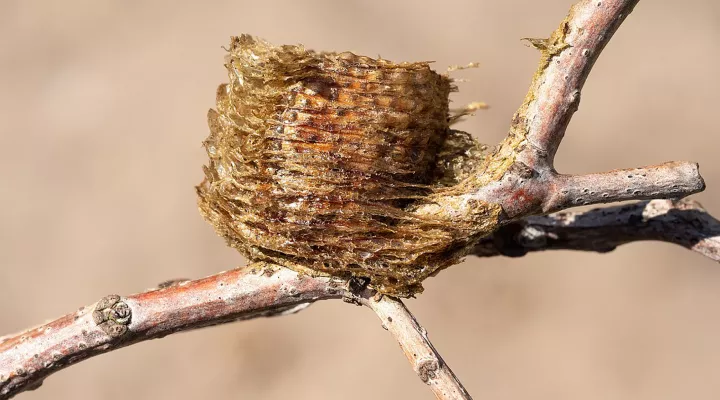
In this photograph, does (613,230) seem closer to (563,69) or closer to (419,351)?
(563,69)

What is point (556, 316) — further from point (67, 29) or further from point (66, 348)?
point (67, 29)

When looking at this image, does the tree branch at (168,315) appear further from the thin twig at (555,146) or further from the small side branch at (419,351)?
the thin twig at (555,146)

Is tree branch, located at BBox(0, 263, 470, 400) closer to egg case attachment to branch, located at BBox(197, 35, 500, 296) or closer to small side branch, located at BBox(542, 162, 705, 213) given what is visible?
egg case attachment to branch, located at BBox(197, 35, 500, 296)

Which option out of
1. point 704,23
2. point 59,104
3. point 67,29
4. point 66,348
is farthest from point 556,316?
point 67,29

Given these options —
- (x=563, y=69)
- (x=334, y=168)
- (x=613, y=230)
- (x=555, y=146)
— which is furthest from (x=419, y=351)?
(x=613, y=230)

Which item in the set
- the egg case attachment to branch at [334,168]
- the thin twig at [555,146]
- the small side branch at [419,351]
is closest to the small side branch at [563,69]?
the thin twig at [555,146]

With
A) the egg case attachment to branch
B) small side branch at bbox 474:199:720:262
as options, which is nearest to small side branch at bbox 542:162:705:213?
the egg case attachment to branch
